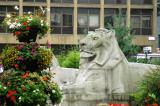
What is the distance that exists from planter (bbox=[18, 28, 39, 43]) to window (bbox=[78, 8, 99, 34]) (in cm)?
6068

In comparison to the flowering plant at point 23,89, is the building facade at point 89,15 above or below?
above

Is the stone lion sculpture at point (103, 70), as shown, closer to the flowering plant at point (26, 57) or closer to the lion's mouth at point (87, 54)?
the lion's mouth at point (87, 54)

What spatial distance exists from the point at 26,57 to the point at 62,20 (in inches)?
2454

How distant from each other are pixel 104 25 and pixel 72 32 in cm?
337

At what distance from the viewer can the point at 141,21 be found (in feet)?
261

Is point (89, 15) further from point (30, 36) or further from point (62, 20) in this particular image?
point (30, 36)

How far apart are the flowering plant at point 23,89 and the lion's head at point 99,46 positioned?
6339 mm

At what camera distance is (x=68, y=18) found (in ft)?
257

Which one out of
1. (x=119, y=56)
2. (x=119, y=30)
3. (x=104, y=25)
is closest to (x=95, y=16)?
(x=104, y=25)

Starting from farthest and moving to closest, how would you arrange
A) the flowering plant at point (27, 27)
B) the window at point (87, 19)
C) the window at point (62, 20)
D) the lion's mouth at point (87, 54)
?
the window at point (87, 19) < the window at point (62, 20) < the lion's mouth at point (87, 54) < the flowering plant at point (27, 27)

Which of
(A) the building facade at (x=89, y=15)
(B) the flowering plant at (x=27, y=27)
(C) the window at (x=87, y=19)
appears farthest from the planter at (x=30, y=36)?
(C) the window at (x=87, y=19)

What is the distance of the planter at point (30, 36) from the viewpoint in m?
17.1

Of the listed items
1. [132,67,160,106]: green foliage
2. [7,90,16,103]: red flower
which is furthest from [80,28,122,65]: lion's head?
[7,90,16,103]: red flower

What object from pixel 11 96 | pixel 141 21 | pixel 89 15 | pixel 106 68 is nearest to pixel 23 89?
pixel 11 96
